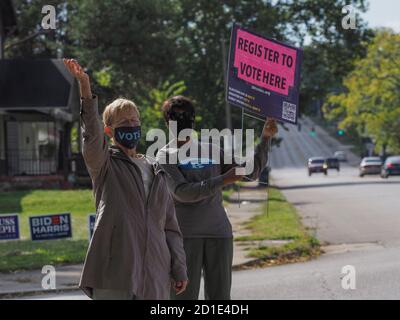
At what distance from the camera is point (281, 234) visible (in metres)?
17.5

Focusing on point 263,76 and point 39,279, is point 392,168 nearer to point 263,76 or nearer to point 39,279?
point 39,279

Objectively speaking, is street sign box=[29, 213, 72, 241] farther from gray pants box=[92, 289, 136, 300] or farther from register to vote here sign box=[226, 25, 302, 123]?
gray pants box=[92, 289, 136, 300]

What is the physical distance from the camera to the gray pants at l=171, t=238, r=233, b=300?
21.2ft

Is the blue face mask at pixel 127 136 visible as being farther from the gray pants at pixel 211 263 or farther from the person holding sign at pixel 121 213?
the gray pants at pixel 211 263

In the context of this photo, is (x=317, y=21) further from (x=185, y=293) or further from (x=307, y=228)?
(x=185, y=293)

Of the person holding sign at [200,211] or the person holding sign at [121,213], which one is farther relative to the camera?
the person holding sign at [200,211]

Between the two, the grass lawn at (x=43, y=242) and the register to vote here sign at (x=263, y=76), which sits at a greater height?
the register to vote here sign at (x=263, y=76)

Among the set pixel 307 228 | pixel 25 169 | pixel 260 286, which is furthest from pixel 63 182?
pixel 260 286

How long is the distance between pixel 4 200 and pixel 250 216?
7.59 metres

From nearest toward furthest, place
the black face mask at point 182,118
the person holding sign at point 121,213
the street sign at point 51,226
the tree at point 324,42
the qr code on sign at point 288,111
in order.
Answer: the person holding sign at point 121,213, the black face mask at point 182,118, the qr code on sign at point 288,111, the street sign at point 51,226, the tree at point 324,42

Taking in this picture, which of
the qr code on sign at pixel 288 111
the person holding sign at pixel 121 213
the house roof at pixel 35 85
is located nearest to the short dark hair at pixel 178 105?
the qr code on sign at pixel 288 111

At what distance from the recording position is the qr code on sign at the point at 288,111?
6926mm

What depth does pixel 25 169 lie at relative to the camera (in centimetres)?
3372

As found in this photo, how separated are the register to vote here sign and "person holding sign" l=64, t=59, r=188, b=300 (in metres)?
1.99
